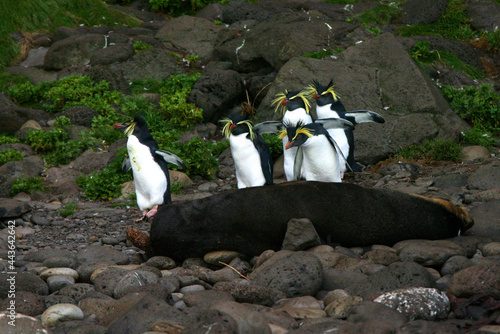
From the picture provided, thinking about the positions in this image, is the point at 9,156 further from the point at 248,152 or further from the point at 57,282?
the point at 57,282

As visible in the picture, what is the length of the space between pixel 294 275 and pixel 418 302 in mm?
889

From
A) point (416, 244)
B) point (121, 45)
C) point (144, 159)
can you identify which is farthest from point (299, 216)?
point (121, 45)

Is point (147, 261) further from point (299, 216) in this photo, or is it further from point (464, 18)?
point (464, 18)

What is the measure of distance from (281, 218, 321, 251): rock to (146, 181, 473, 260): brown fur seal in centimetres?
13

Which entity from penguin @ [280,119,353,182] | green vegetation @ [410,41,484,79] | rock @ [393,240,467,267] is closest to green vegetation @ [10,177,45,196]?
penguin @ [280,119,353,182]

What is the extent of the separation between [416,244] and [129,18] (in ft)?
36.5

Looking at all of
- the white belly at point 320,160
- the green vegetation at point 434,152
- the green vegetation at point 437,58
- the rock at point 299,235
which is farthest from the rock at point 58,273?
the green vegetation at point 437,58

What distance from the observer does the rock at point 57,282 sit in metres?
4.02

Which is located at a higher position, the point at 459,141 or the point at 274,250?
the point at 274,250

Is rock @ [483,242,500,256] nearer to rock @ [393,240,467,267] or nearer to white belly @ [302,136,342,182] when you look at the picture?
rock @ [393,240,467,267]

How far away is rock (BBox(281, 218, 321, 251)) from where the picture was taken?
172 inches

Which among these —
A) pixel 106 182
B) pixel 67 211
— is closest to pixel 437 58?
pixel 106 182

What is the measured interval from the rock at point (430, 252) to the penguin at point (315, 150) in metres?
1.89

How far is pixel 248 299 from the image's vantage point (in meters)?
3.58
